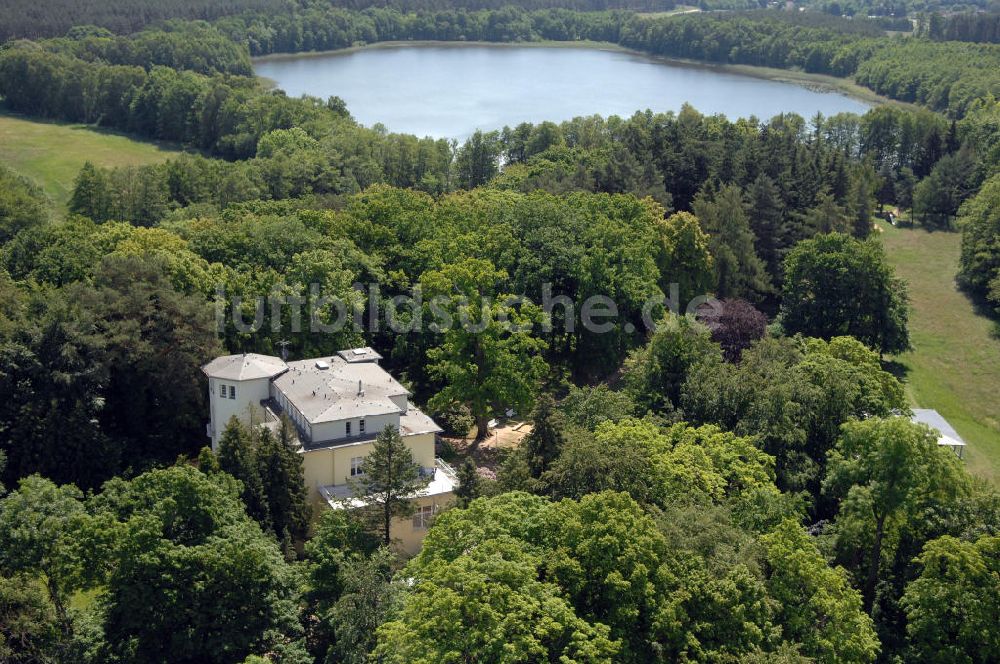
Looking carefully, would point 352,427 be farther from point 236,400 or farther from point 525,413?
point 525,413

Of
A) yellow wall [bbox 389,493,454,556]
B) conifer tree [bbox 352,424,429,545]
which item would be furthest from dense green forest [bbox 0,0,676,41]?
conifer tree [bbox 352,424,429,545]

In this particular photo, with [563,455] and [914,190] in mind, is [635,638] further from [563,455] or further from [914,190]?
[914,190]

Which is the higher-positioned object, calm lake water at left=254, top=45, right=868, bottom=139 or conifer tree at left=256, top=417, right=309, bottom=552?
calm lake water at left=254, top=45, right=868, bottom=139

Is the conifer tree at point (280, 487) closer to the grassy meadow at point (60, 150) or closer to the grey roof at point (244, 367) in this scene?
the grey roof at point (244, 367)

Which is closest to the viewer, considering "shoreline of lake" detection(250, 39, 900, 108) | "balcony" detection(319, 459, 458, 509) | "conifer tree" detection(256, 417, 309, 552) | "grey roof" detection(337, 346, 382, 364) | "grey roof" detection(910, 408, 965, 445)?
"conifer tree" detection(256, 417, 309, 552)

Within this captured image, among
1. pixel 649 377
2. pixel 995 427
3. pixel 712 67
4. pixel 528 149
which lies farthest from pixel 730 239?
pixel 712 67

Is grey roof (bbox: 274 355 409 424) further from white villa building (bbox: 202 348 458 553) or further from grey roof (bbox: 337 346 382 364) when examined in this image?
grey roof (bbox: 337 346 382 364)
